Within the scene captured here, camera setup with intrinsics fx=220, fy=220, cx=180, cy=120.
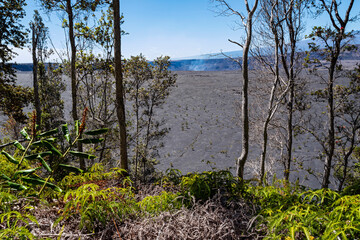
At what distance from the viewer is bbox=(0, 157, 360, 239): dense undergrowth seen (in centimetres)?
111

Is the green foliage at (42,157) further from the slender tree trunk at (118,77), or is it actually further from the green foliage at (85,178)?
the slender tree trunk at (118,77)

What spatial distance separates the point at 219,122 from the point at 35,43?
28739 mm

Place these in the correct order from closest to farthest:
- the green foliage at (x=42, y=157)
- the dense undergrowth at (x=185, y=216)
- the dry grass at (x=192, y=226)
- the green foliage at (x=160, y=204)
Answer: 1. the green foliage at (x=42, y=157)
2. the dense undergrowth at (x=185, y=216)
3. the dry grass at (x=192, y=226)
4. the green foliage at (x=160, y=204)

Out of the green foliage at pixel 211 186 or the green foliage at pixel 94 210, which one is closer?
the green foliage at pixel 94 210

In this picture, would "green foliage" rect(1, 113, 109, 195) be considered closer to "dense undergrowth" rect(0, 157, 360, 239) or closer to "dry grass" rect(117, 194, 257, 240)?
"dense undergrowth" rect(0, 157, 360, 239)

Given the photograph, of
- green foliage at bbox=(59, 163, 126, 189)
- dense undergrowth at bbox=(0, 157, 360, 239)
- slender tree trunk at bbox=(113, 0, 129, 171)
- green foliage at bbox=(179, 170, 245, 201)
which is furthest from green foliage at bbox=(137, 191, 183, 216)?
slender tree trunk at bbox=(113, 0, 129, 171)

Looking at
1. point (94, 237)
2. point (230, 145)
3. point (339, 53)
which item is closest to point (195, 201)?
point (94, 237)

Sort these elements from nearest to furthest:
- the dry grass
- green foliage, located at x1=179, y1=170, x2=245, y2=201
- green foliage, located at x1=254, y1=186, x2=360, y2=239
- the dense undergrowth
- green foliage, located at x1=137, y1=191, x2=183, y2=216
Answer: green foliage, located at x1=254, y1=186, x2=360, y2=239, the dense undergrowth, the dry grass, green foliage, located at x1=137, y1=191, x2=183, y2=216, green foliage, located at x1=179, y1=170, x2=245, y2=201

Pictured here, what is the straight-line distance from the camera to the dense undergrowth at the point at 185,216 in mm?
1112

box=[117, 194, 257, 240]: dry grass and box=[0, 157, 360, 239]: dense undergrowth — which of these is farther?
box=[117, 194, 257, 240]: dry grass

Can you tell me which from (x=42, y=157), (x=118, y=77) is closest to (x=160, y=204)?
(x=42, y=157)

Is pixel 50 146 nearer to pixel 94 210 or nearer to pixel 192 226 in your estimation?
pixel 94 210

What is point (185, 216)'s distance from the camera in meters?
1.38

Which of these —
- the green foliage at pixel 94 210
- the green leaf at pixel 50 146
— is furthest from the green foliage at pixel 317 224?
the green leaf at pixel 50 146
